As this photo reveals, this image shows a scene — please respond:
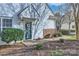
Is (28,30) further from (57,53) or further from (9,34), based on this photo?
(57,53)

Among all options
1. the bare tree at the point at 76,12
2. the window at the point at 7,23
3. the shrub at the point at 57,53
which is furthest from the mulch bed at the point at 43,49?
the window at the point at 7,23

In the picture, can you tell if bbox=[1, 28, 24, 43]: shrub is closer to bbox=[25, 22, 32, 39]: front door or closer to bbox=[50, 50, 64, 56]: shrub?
bbox=[25, 22, 32, 39]: front door

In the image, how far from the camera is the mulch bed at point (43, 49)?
2.17m

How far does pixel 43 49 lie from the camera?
7.17 ft

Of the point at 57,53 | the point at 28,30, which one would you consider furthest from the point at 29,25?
the point at 57,53

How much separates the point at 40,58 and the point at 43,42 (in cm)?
19

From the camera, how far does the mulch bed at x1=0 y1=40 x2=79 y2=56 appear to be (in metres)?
2.17

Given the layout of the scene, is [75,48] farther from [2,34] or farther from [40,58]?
[2,34]

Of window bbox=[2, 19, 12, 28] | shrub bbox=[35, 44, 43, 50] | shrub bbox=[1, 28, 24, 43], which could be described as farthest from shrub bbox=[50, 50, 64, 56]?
window bbox=[2, 19, 12, 28]

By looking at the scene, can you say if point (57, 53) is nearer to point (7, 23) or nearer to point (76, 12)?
point (76, 12)

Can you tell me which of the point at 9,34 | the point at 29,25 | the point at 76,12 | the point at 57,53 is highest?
the point at 76,12

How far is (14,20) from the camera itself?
85.7 inches

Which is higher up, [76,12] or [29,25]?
[76,12]

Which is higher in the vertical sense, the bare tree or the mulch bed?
the bare tree
